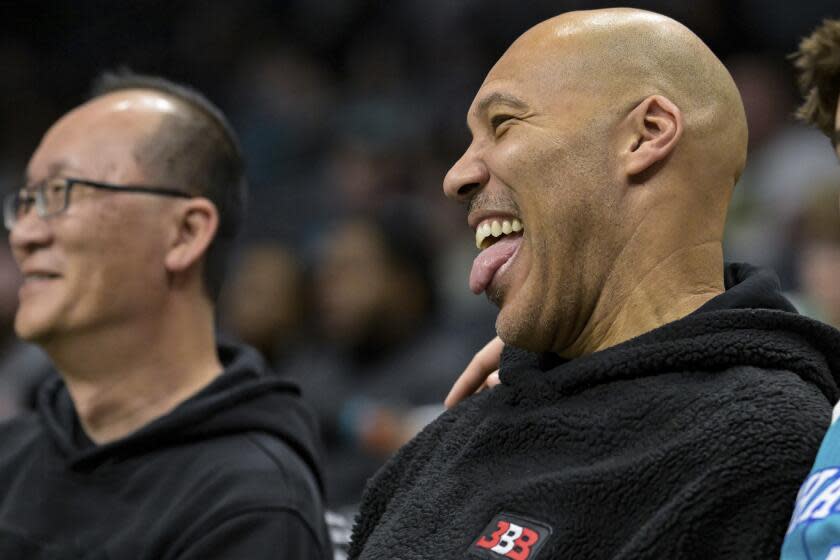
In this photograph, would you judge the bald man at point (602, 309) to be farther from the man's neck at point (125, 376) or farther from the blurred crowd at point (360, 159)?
the blurred crowd at point (360, 159)

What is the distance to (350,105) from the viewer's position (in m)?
6.61

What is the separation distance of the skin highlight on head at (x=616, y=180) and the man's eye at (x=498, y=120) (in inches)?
1.1

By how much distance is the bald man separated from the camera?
1581 mm

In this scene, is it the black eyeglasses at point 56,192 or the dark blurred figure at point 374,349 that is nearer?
the black eyeglasses at point 56,192

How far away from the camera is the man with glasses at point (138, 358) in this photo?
7.77ft

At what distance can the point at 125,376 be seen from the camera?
260 centimetres

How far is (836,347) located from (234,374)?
1228 millimetres

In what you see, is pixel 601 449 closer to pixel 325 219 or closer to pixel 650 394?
pixel 650 394

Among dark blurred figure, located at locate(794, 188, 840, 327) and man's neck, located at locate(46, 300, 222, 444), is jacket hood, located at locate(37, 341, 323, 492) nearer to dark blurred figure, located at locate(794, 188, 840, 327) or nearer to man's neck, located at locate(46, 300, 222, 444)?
man's neck, located at locate(46, 300, 222, 444)

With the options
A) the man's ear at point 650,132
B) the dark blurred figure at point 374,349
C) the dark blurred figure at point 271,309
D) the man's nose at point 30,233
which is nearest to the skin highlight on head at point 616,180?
the man's ear at point 650,132

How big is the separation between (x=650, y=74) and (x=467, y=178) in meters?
0.27

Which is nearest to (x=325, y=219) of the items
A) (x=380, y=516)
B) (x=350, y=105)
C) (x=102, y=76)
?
(x=350, y=105)

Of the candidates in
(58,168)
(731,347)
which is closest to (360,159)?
(58,168)

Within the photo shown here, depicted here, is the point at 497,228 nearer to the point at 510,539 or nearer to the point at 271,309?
the point at 510,539
